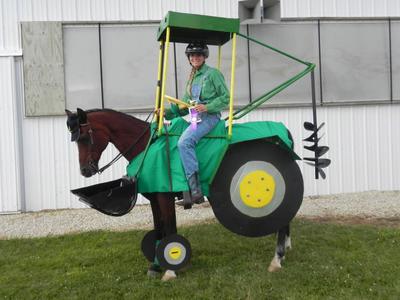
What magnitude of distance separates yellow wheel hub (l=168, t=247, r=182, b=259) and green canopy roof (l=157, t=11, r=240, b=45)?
2.19 metres

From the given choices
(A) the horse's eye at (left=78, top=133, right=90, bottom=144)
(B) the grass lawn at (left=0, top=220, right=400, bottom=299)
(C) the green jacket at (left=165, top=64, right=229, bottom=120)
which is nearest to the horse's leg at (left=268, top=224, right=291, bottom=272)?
(B) the grass lawn at (left=0, top=220, right=400, bottom=299)

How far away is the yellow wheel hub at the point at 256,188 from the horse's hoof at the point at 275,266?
2.40 feet

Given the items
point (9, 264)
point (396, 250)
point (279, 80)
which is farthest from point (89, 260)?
point (279, 80)

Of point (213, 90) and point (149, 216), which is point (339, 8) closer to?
point (149, 216)

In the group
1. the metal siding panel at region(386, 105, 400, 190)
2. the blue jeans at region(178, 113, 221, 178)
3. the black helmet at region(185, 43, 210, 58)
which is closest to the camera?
the blue jeans at region(178, 113, 221, 178)

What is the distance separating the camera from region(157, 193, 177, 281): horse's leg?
453 centimetres

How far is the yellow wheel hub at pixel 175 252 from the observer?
4.52 metres

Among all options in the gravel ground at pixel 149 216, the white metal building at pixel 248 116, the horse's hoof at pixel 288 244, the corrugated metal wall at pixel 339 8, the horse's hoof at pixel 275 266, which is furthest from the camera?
the corrugated metal wall at pixel 339 8

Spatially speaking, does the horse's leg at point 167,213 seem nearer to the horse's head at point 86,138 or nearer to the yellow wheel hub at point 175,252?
the yellow wheel hub at point 175,252

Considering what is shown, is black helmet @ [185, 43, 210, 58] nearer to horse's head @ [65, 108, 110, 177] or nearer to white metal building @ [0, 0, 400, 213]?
horse's head @ [65, 108, 110, 177]

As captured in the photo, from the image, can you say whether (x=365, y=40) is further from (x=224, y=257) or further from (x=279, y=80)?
(x=224, y=257)

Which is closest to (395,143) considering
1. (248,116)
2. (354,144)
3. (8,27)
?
(354,144)

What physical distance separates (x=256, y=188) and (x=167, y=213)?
37.7 inches

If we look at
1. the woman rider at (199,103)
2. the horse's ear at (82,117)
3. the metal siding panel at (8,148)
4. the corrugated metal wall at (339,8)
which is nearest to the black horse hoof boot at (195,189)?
the woman rider at (199,103)
